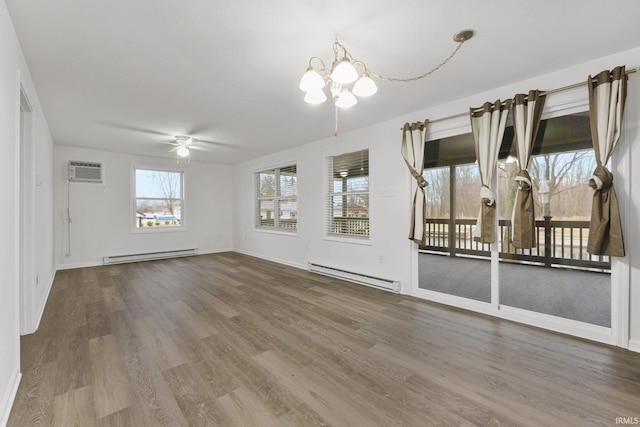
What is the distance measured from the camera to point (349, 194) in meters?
4.73

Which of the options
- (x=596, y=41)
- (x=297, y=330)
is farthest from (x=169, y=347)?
(x=596, y=41)

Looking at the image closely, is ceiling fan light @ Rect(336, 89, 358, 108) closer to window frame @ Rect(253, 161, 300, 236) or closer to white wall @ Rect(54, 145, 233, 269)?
window frame @ Rect(253, 161, 300, 236)

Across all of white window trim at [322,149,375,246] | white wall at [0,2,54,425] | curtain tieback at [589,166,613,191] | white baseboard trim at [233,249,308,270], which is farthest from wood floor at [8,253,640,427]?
white baseboard trim at [233,249,308,270]

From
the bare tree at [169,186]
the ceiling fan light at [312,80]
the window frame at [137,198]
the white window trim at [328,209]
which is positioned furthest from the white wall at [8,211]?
the bare tree at [169,186]

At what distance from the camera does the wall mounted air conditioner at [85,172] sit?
5379 mm

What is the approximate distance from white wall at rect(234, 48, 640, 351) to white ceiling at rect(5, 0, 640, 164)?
18 centimetres

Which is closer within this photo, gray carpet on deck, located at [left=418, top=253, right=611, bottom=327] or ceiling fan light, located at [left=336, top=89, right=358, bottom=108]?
ceiling fan light, located at [left=336, top=89, right=358, bottom=108]

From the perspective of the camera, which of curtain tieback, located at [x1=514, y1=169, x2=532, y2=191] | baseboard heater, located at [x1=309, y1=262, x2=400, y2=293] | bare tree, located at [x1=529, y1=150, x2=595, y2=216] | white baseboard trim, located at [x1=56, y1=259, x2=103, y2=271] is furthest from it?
white baseboard trim, located at [x1=56, y1=259, x2=103, y2=271]

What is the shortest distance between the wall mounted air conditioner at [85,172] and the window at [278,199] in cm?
330

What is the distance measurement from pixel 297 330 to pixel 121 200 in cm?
555

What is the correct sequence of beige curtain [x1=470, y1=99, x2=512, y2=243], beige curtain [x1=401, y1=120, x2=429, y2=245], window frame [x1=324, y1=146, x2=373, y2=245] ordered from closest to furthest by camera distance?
beige curtain [x1=470, y1=99, x2=512, y2=243]
beige curtain [x1=401, y1=120, x2=429, y2=245]
window frame [x1=324, y1=146, x2=373, y2=245]

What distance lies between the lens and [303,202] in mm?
5465

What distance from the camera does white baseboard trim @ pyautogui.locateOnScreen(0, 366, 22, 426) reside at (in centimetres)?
150

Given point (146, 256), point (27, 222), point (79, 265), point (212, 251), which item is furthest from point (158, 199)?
point (27, 222)
